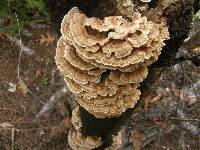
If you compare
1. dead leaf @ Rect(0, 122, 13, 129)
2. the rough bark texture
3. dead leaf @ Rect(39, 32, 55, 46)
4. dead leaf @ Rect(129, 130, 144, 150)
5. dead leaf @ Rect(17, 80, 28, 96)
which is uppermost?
the rough bark texture

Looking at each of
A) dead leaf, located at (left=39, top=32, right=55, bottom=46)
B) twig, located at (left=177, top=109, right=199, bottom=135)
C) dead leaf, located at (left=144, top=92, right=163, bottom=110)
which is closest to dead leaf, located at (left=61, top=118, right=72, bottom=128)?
dead leaf, located at (left=144, top=92, right=163, bottom=110)

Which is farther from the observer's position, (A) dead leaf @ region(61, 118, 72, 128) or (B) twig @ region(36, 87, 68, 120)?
(B) twig @ region(36, 87, 68, 120)

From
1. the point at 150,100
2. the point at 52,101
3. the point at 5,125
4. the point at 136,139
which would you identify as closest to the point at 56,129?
the point at 52,101

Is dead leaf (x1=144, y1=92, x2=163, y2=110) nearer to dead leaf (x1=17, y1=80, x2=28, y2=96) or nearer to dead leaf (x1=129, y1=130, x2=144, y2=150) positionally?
dead leaf (x1=129, y1=130, x2=144, y2=150)

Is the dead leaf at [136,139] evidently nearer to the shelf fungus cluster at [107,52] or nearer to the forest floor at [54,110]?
the forest floor at [54,110]

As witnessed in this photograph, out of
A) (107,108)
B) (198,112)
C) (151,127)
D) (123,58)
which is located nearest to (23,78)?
(151,127)

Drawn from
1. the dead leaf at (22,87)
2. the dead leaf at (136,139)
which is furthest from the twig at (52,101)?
the dead leaf at (136,139)

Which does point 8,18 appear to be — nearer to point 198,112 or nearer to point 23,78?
point 23,78

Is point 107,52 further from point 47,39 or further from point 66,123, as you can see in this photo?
point 47,39
